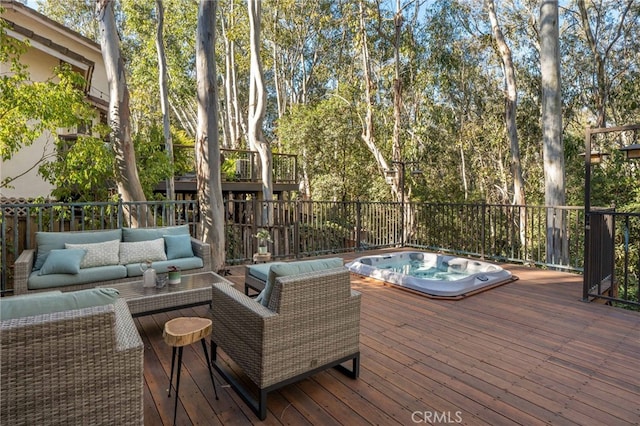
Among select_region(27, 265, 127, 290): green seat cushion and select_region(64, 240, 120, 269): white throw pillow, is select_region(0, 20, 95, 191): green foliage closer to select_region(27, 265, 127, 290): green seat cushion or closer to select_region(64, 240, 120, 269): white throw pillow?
select_region(64, 240, 120, 269): white throw pillow

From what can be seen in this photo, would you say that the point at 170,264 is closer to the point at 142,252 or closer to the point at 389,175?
the point at 142,252

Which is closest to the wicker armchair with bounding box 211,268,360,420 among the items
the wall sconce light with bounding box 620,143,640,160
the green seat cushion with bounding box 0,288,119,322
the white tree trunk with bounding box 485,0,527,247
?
the green seat cushion with bounding box 0,288,119,322

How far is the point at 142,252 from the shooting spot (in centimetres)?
414

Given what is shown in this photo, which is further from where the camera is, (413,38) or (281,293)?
(413,38)

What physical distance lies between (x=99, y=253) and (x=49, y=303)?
105 inches

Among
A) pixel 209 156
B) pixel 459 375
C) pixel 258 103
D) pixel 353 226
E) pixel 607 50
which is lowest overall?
pixel 459 375

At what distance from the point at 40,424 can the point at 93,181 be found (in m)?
5.13

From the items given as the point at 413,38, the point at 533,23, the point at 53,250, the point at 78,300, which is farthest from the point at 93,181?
the point at 533,23

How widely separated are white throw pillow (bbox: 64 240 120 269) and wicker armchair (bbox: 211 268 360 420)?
2139 millimetres

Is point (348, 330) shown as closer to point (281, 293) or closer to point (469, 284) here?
point (281, 293)

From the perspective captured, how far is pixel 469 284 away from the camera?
445cm

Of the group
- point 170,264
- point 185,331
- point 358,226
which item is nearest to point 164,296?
point 170,264

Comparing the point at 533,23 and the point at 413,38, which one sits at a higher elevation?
the point at 533,23

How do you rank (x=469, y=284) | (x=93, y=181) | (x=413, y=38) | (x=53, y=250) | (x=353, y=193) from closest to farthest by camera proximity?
(x=53, y=250) → (x=469, y=284) → (x=93, y=181) → (x=413, y=38) → (x=353, y=193)
